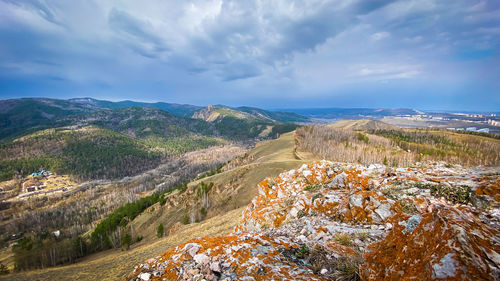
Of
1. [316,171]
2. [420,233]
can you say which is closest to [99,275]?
[316,171]

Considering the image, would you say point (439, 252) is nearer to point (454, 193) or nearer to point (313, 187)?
point (454, 193)

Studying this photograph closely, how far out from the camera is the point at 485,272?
2.71 m

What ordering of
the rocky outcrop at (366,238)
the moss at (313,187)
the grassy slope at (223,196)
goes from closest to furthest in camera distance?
1. the rocky outcrop at (366,238)
2. the moss at (313,187)
3. the grassy slope at (223,196)

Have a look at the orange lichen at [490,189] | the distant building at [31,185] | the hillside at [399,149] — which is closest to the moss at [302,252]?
the orange lichen at [490,189]

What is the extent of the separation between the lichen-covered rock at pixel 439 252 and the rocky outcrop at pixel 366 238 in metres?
0.01

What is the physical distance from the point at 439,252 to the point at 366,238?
3.53 meters

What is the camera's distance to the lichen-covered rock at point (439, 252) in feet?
9.27

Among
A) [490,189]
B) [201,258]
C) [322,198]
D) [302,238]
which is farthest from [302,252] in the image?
[490,189]

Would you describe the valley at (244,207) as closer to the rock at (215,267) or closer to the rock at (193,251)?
the rock at (215,267)

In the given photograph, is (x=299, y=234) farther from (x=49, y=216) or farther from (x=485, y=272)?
(x=49, y=216)

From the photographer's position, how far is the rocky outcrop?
10.8ft

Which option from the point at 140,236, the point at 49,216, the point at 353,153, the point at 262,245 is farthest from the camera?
the point at 49,216

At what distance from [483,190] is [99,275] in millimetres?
25864

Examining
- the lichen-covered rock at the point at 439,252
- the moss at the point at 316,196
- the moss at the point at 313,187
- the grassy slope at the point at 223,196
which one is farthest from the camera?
the grassy slope at the point at 223,196
